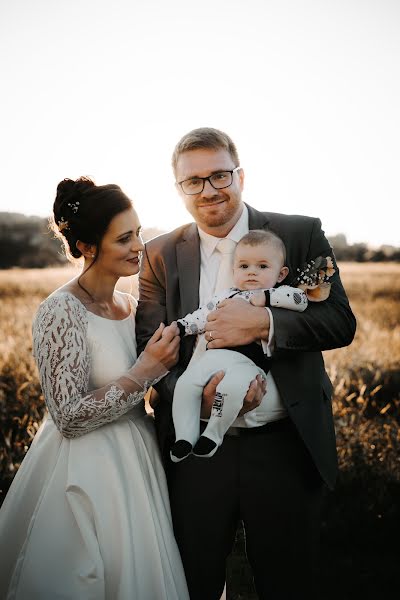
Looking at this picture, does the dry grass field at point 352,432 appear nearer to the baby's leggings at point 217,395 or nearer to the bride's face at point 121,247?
the bride's face at point 121,247

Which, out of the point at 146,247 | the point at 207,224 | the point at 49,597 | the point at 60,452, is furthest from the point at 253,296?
the point at 49,597

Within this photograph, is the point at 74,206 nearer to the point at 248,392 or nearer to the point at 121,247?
the point at 121,247

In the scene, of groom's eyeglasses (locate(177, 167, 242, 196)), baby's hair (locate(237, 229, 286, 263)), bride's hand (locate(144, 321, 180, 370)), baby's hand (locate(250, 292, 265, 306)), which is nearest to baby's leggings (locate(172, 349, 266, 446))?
bride's hand (locate(144, 321, 180, 370))

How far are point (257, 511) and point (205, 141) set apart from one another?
187cm

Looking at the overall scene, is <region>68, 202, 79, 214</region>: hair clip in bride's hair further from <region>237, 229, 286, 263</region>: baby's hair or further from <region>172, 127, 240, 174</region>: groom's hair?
<region>237, 229, 286, 263</region>: baby's hair

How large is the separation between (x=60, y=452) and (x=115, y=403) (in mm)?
406

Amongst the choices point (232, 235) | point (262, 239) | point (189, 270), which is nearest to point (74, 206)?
point (189, 270)

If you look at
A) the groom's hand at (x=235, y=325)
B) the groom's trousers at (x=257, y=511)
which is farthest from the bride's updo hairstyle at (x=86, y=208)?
the groom's trousers at (x=257, y=511)

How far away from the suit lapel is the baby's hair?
308mm

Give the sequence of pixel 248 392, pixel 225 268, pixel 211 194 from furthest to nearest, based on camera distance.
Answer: pixel 225 268
pixel 211 194
pixel 248 392

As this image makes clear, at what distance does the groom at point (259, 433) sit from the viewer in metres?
2.79

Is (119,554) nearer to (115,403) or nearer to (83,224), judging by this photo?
(115,403)

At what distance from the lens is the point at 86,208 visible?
10.1 feet

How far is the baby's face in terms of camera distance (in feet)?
9.21
